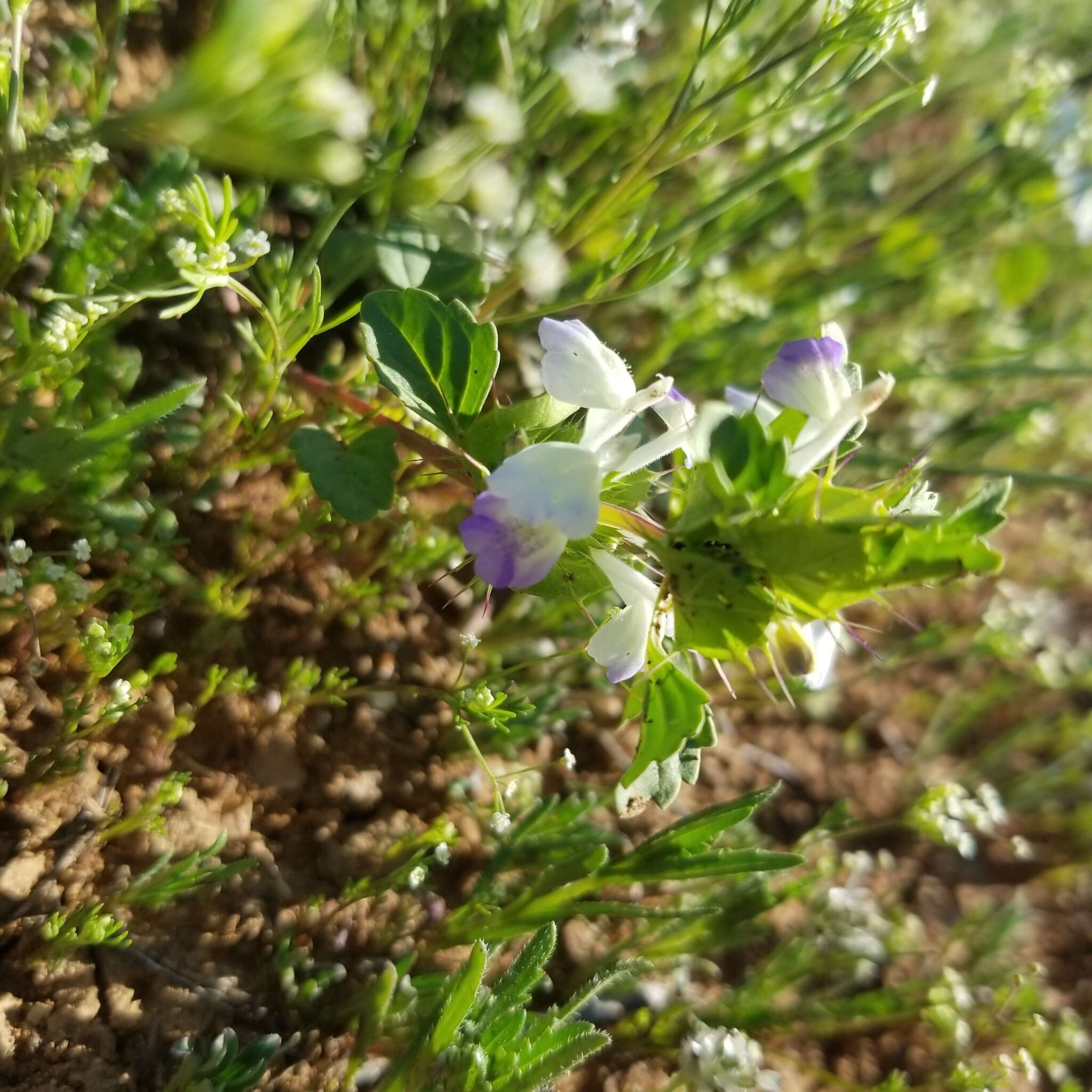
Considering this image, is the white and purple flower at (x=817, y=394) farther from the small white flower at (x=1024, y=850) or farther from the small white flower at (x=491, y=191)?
the small white flower at (x=1024, y=850)

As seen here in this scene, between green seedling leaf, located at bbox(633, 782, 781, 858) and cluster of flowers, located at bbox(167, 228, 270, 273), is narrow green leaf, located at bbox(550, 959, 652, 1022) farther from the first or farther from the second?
cluster of flowers, located at bbox(167, 228, 270, 273)

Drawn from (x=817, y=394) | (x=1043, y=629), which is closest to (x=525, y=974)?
(x=817, y=394)

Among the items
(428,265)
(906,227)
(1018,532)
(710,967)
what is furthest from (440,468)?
(1018,532)

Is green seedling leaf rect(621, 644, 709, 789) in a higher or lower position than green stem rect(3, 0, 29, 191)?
lower

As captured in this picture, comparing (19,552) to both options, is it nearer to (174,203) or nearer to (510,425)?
(174,203)

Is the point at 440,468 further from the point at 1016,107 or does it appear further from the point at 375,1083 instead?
the point at 1016,107

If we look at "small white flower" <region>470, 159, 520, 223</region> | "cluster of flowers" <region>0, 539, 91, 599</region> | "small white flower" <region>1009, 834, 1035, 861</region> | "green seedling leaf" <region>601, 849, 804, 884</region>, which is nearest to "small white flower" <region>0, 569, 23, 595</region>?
"cluster of flowers" <region>0, 539, 91, 599</region>

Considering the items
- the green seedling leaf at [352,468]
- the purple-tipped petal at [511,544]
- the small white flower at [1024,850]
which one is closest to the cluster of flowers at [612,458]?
the purple-tipped petal at [511,544]
